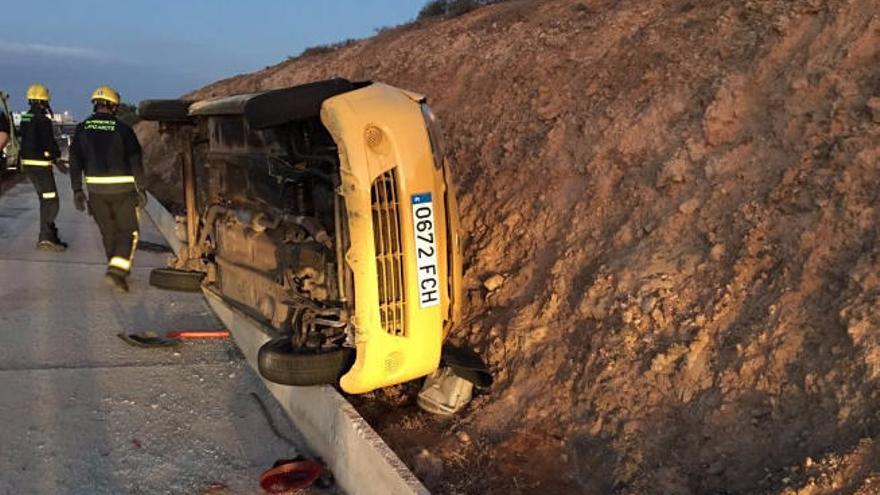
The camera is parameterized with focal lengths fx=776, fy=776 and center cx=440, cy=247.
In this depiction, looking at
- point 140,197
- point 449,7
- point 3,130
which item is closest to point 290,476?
point 140,197

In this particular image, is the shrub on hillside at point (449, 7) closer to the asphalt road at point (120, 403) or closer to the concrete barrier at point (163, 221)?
the concrete barrier at point (163, 221)

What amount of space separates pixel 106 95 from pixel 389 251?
5253 millimetres

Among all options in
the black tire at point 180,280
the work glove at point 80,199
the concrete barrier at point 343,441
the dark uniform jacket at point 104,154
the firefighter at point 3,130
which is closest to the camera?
the concrete barrier at point 343,441

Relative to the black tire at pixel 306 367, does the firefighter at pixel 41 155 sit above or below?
above

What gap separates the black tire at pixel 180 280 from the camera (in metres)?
7.43

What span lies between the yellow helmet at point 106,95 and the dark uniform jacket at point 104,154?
0.55ft

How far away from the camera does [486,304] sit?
18.5 feet

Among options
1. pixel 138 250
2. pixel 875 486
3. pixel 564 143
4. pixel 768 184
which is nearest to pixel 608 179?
pixel 564 143

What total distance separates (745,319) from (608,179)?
1898 mm

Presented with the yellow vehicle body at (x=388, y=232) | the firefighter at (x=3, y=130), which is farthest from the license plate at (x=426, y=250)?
the firefighter at (x=3, y=130)

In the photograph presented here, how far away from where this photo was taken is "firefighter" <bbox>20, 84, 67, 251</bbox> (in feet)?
34.0

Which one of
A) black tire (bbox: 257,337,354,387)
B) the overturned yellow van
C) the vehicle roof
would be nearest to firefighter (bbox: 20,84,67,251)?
the overturned yellow van

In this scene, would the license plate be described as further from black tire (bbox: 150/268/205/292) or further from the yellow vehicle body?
black tire (bbox: 150/268/205/292)

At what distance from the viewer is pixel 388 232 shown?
4.40 metres
